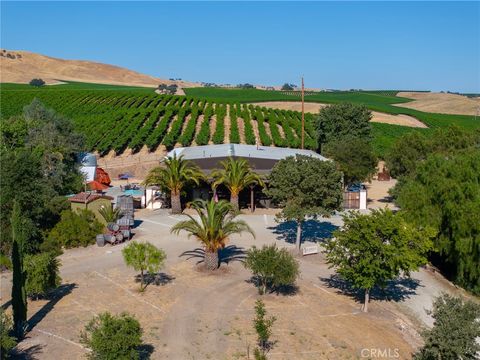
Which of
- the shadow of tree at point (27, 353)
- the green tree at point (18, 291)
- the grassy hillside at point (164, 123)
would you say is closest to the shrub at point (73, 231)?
the green tree at point (18, 291)

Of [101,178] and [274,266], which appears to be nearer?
[274,266]

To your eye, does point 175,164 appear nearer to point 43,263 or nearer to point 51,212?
point 51,212

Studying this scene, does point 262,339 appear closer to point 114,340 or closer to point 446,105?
point 114,340

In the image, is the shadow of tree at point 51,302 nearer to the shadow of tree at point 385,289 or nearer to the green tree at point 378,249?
the green tree at point 378,249

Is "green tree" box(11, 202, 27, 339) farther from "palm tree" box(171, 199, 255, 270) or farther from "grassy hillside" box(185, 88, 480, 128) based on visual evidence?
"grassy hillside" box(185, 88, 480, 128)

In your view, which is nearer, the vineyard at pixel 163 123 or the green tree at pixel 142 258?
the green tree at pixel 142 258

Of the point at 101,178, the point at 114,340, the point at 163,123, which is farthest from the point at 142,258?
the point at 163,123

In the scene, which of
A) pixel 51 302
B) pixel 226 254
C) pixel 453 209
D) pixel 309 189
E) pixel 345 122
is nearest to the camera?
pixel 51 302
